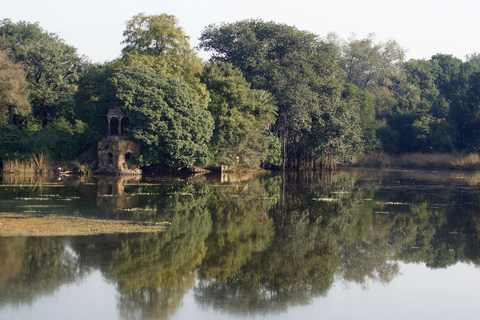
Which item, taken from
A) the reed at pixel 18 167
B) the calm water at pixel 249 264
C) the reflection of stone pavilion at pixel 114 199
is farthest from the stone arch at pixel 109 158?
the calm water at pixel 249 264

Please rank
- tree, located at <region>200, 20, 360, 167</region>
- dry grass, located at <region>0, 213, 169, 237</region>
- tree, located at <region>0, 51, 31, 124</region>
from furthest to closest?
tree, located at <region>200, 20, 360, 167</region>
tree, located at <region>0, 51, 31, 124</region>
dry grass, located at <region>0, 213, 169, 237</region>

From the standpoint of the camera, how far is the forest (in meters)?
37.8

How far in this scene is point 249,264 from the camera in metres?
11.3

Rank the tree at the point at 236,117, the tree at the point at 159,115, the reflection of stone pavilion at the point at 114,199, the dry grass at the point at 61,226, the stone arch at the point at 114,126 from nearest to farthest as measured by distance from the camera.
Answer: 1. the dry grass at the point at 61,226
2. the reflection of stone pavilion at the point at 114,199
3. the tree at the point at 159,115
4. the stone arch at the point at 114,126
5. the tree at the point at 236,117

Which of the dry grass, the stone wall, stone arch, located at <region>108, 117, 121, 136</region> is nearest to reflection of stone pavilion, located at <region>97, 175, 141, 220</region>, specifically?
the dry grass

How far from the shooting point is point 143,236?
13.5 metres

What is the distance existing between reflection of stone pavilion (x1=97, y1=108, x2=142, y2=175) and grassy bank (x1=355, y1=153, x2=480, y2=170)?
31310 mm

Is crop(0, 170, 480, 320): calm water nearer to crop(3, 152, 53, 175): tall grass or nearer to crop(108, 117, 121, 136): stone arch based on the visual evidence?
crop(3, 152, 53, 175): tall grass

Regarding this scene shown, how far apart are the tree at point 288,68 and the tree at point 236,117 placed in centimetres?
274

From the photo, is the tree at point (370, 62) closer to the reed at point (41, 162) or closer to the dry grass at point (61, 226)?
the reed at point (41, 162)

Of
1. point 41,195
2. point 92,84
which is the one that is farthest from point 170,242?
point 92,84

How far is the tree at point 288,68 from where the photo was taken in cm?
4691

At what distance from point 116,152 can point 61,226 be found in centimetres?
2344

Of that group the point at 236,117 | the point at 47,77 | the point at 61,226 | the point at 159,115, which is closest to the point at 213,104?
the point at 236,117
